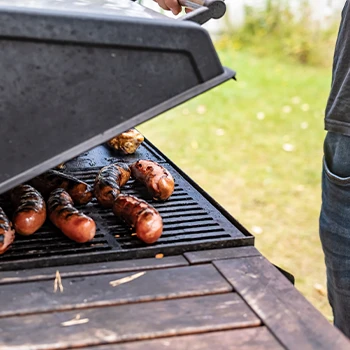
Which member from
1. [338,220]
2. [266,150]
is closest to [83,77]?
[338,220]

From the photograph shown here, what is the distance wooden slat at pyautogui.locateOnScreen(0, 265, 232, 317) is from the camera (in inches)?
64.7

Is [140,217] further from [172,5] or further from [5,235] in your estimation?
[172,5]

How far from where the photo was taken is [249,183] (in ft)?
19.8

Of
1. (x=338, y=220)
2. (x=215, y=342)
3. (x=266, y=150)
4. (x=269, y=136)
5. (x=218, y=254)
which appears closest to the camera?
(x=215, y=342)

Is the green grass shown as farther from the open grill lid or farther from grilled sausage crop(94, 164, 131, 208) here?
the open grill lid

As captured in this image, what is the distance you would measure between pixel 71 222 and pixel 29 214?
14 centimetres

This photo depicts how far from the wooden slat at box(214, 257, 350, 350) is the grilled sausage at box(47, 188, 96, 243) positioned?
412mm

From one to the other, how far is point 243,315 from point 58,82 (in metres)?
0.75

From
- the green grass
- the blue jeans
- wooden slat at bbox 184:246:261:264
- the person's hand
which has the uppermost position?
the person's hand

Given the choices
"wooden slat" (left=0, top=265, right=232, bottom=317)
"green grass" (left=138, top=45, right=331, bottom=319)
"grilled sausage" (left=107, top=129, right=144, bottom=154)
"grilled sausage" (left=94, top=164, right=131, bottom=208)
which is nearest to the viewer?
"wooden slat" (left=0, top=265, right=232, bottom=317)

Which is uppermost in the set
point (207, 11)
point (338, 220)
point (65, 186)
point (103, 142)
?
point (207, 11)

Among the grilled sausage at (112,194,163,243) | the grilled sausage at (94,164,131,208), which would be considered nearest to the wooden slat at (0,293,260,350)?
the grilled sausage at (112,194,163,243)

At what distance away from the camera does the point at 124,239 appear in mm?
2033

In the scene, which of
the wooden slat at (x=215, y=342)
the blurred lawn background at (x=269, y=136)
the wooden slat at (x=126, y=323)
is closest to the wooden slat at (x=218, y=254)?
the wooden slat at (x=126, y=323)
